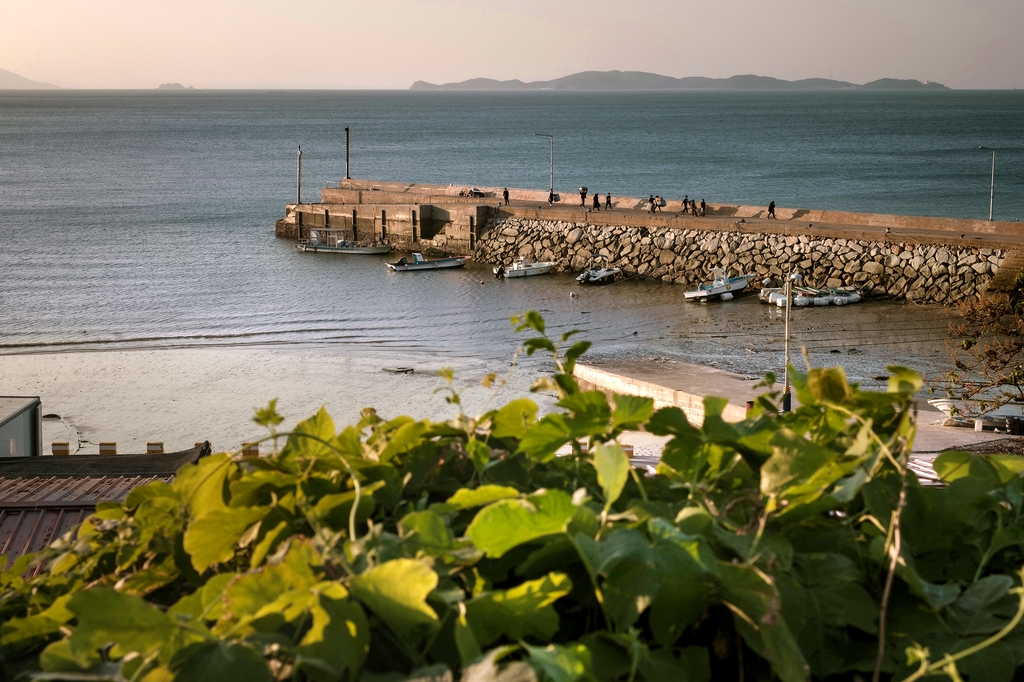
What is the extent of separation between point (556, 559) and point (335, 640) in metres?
0.32

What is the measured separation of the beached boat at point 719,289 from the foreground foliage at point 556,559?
38.0 m

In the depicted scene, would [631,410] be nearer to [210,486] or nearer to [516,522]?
[516,522]

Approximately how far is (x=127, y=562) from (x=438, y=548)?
593 millimetres

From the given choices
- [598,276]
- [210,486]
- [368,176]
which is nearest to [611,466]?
[210,486]

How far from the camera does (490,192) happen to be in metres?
58.9

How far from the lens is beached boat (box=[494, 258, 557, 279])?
45.2 m

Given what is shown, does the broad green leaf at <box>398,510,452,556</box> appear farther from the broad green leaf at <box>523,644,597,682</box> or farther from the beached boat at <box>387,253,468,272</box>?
the beached boat at <box>387,253,468,272</box>

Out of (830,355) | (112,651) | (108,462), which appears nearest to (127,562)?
(112,651)

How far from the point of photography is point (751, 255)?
4278cm

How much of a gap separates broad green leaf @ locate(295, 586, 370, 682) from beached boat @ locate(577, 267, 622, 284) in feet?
139

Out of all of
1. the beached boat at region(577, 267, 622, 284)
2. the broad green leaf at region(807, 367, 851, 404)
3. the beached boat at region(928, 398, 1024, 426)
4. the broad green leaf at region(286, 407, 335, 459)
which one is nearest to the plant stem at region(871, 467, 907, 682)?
the broad green leaf at region(807, 367, 851, 404)

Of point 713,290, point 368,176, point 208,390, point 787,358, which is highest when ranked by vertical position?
point 368,176

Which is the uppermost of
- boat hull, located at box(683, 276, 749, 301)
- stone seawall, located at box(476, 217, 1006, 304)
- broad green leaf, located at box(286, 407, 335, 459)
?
broad green leaf, located at box(286, 407, 335, 459)

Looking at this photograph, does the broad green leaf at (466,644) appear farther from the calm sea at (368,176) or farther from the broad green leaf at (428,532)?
the calm sea at (368,176)
